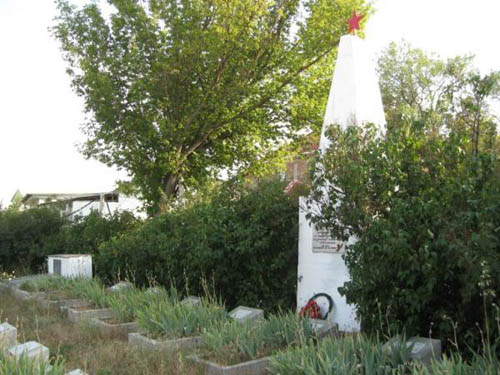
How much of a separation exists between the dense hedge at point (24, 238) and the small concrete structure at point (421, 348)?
14.2m

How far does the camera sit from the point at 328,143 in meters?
7.75

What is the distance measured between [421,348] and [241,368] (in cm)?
176

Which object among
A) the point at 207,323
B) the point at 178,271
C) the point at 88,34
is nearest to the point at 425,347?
the point at 207,323

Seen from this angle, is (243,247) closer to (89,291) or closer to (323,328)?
(323,328)

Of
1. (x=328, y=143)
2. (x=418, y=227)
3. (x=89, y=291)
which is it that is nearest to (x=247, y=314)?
(x=328, y=143)

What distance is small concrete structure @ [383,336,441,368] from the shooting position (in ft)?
15.7

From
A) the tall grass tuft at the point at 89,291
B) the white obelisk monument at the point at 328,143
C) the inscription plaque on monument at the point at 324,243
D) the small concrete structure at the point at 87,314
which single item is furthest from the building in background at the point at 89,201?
the inscription plaque on monument at the point at 324,243

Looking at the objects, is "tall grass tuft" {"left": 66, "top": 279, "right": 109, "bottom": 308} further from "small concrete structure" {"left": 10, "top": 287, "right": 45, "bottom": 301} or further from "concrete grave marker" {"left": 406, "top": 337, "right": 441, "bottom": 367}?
"concrete grave marker" {"left": 406, "top": 337, "right": 441, "bottom": 367}

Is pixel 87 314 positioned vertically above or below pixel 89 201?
below

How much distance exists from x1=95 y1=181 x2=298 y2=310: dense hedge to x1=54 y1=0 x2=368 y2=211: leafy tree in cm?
664

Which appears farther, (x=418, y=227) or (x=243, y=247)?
(x=243, y=247)

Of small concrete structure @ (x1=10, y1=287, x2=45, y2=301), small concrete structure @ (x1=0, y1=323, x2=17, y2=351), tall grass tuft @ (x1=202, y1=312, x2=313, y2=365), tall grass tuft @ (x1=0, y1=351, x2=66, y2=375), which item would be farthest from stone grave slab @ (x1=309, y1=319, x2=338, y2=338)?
small concrete structure @ (x1=10, y1=287, x2=45, y2=301)

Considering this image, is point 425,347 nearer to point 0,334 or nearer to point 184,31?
point 0,334

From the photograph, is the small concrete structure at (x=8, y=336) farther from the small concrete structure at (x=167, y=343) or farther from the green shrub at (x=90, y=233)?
the green shrub at (x=90, y=233)
